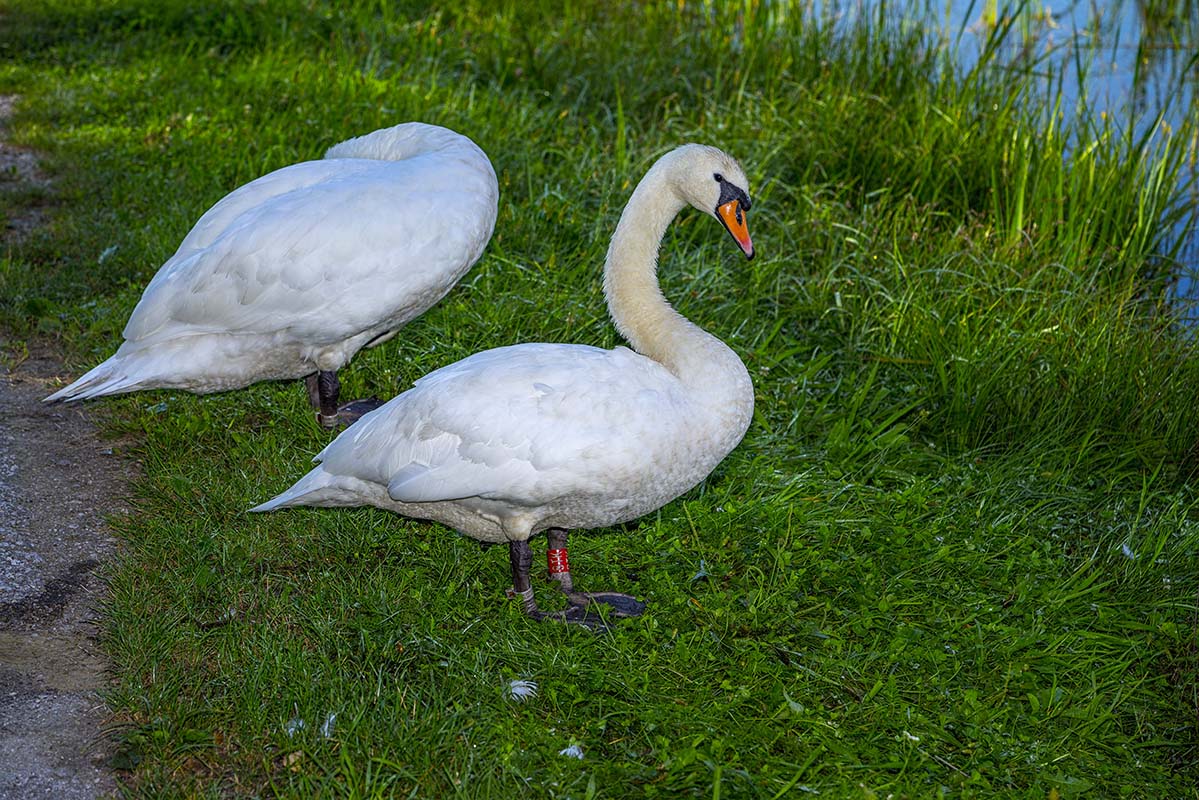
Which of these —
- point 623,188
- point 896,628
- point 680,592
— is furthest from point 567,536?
point 623,188

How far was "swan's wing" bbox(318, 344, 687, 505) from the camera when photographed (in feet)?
11.5

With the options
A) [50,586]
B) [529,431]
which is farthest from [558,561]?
[50,586]

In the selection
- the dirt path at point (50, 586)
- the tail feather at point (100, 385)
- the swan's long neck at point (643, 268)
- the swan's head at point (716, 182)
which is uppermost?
the swan's head at point (716, 182)

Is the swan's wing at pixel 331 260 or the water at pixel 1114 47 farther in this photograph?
the water at pixel 1114 47

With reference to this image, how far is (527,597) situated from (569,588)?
0.65ft

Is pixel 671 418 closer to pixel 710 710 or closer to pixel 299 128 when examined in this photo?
pixel 710 710

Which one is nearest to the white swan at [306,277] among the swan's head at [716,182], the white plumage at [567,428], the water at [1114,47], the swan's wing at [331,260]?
the swan's wing at [331,260]

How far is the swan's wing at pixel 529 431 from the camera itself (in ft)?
11.5

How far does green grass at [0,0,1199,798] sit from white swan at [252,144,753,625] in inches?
13.0

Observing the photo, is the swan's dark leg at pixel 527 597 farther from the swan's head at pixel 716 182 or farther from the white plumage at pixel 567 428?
the swan's head at pixel 716 182

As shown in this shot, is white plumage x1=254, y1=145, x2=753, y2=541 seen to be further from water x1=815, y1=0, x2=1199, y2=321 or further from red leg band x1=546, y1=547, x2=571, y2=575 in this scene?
water x1=815, y1=0, x2=1199, y2=321

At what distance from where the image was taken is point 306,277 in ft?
14.3

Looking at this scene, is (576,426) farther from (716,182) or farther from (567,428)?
(716,182)

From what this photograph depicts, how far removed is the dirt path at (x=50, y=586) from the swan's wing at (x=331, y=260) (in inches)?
21.6
